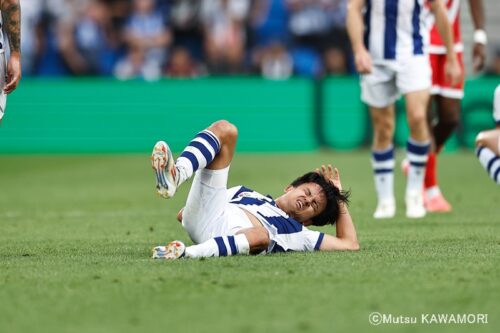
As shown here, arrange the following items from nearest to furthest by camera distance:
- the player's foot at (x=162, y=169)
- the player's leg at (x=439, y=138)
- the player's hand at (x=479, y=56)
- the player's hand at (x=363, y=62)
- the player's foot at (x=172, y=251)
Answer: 1. the player's foot at (x=162, y=169)
2. the player's foot at (x=172, y=251)
3. the player's hand at (x=363, y=62)
4. the player's leg at (x=439, y=138)
5. the player's hand at (x=479, y=56)

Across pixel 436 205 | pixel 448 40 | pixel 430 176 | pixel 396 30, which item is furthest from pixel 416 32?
pixel 436 205

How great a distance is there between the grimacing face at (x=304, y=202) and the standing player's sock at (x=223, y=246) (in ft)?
1.61

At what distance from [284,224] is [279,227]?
35 mm

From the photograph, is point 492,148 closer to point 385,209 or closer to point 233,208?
point 233,208

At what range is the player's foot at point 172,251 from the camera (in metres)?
5.84

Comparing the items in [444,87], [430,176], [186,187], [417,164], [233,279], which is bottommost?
[186,187]

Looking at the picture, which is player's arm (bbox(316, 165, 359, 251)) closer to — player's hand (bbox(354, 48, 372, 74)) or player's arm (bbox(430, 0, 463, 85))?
player's hand (bbox(354, 48, 372, 74))

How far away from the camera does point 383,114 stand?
9320 mm

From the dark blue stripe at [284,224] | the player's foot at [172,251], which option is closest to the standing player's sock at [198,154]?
the player's foot at [172,251]

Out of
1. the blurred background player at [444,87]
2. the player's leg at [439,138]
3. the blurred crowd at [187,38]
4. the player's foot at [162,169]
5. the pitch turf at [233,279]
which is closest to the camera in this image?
the pitch turf at [233,279]

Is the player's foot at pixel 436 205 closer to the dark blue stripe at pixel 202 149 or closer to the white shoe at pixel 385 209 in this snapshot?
the white shoe at pixel 385 209

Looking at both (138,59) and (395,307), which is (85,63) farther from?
(395,307)

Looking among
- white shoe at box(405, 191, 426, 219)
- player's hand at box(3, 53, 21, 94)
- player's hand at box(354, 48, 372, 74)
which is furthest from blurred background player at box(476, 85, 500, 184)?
player's hand at box(3, 53, 21, 94)

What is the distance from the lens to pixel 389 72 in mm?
9336
